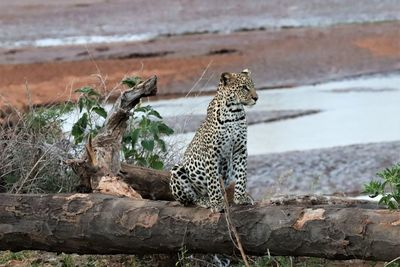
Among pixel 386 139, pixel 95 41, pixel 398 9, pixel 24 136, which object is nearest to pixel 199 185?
pixel 24 136

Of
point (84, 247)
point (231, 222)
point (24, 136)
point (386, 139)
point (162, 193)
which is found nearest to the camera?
point (231, 222)

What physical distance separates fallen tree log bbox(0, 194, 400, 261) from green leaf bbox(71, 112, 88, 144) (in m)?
1.73

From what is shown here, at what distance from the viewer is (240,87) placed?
7309mm

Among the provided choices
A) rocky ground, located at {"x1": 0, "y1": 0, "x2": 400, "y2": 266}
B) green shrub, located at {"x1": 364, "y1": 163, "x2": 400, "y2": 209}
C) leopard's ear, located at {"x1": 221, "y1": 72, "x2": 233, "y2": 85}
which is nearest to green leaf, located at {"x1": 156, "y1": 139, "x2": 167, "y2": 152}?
leopard's ear, located at {"x1": 221, "y1": 72, "x2": 233, "y2": 85}

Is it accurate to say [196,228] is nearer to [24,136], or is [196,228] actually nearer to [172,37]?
[24,136]

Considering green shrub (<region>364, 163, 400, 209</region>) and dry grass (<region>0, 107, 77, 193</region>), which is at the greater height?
green shrub (<region>364, 163, 400, 209</region>)

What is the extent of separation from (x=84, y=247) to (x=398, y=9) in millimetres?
22185

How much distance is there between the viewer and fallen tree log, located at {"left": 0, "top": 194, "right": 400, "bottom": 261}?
21.1 ft

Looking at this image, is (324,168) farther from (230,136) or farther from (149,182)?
(230,136)

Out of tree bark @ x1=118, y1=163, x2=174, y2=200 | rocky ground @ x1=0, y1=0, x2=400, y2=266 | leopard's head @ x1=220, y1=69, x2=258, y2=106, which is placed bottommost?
rocky ground @ x1=0, y1=0, x2=400, y2=266

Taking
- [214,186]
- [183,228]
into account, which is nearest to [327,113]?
[214,186]

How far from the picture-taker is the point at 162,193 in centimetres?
839

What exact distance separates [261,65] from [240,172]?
14136 mm

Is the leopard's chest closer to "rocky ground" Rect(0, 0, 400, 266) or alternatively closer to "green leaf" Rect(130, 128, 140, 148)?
"green leaf" Rect(130, 128, 140, 148)
